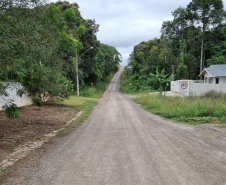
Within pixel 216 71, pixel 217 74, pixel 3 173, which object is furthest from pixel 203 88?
pixel 3 173

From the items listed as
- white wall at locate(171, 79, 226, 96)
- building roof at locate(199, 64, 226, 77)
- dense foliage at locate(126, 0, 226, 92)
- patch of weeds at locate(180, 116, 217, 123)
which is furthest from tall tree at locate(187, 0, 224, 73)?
patch of weeds at locate(180, 116, 217, 123)

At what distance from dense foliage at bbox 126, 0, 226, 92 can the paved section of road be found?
3579cm

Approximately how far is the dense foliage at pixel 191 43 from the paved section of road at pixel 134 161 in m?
35.8

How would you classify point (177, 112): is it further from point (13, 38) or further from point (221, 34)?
point (221, 34)

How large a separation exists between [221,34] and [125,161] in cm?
4759

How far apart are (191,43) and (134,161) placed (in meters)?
50.5

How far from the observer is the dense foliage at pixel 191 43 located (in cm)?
4328

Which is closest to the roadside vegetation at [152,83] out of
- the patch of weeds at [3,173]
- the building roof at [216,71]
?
the building roof at [216,71]

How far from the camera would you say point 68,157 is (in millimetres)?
5688

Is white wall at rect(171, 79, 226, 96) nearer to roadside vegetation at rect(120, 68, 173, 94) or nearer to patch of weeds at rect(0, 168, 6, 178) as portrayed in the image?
roadside vegetation at rect(120, 68, 173, 94)

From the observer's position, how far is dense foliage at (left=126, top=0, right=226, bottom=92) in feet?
142

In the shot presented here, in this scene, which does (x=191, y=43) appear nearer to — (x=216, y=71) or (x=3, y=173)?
(x=216, y=71)

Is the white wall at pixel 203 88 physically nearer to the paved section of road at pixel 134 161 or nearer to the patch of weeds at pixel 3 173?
the paved section of road at pixel 134 161

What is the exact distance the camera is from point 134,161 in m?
5.26
